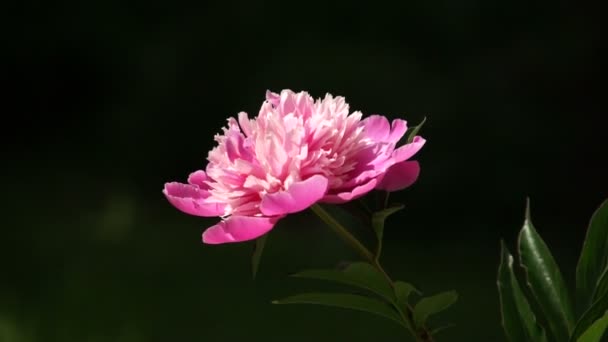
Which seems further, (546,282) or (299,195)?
(546,282)

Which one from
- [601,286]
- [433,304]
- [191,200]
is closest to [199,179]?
[191,200]

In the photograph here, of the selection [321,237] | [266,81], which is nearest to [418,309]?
[321,237]

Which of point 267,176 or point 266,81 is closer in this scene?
point 267,176

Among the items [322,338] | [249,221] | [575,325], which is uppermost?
[249,221]

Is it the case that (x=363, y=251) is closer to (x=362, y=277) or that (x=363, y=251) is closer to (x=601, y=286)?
(x=362, y=277)

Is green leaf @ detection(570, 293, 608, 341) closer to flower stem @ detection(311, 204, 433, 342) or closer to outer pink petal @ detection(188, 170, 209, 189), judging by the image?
flower stem @ detection(311, 204, 433, 342)

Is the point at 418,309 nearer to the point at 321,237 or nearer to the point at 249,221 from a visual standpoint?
the point at 249,221
